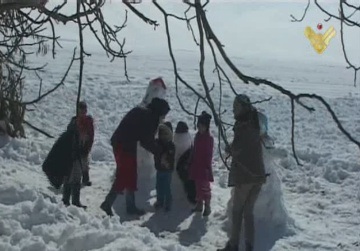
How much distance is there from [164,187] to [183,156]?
57 centimetres

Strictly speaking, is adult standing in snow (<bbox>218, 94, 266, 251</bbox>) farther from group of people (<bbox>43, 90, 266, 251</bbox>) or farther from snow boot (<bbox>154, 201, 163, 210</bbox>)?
snow boot (<bbox>154, 201, 163, 210</bbox>)

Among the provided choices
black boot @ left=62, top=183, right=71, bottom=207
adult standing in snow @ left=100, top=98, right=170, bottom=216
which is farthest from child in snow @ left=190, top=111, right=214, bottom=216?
black boot @ left=62, top=183, right=71, bottom=207

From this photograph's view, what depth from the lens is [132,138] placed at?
26.2 ft

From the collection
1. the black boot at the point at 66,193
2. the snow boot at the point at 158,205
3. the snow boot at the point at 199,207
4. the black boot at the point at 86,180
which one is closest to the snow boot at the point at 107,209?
the black boot at the point at 66,193

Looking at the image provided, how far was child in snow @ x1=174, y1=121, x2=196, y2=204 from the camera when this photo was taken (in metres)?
8.95

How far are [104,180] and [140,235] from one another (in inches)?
167

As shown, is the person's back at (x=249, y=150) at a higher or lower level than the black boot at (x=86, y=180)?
higher

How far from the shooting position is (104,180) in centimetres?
1019

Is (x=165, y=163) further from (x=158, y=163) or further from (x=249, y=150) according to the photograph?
(x=249, y=150)

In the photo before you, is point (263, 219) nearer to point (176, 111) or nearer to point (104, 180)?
point (104, 180)

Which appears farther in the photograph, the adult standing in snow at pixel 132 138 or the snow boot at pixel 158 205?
the snow boot at pixel 158 205

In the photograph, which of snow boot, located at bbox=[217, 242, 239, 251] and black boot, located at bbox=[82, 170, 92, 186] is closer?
snow boot, located at bbox=[217, 242, 239, 251]

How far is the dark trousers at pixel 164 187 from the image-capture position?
339 inches

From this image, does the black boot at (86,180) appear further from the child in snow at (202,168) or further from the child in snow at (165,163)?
the child in snow at (202,168)
